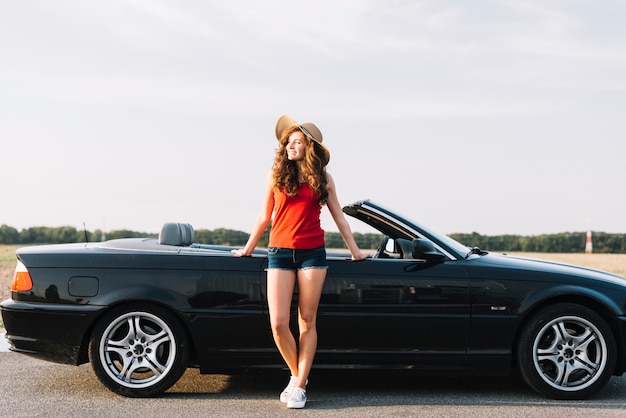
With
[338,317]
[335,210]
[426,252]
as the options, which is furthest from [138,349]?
[426,252]

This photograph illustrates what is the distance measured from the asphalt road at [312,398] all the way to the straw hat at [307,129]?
1584mm

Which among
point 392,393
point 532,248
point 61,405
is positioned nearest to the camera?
point 61,405

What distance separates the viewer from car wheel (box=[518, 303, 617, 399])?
5590 millimetres

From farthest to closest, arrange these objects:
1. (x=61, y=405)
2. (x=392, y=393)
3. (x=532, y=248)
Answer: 1. (x=532, y=248)
2. (x=392, y=393)
3. (x=61, y=405)

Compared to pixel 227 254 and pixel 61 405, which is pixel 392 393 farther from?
pixel 61 405

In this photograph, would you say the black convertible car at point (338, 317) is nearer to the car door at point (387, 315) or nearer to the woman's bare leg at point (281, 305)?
the car door at point (387, 315)

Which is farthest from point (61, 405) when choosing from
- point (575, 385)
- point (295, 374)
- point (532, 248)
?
point (532, 248)

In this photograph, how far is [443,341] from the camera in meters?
5.54

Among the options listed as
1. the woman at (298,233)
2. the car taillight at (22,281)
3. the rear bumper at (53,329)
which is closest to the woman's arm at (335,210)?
the woman at (298,233)

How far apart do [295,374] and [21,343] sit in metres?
2.00

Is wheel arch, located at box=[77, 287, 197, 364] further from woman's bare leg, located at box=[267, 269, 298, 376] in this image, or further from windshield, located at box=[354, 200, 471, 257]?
windshield, located at box=[354, 200, 471, 257]

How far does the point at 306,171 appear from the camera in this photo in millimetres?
5168

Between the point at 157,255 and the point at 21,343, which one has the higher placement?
the point at 157,255

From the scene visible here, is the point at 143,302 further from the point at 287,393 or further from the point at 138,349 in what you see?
the point at 287,393
